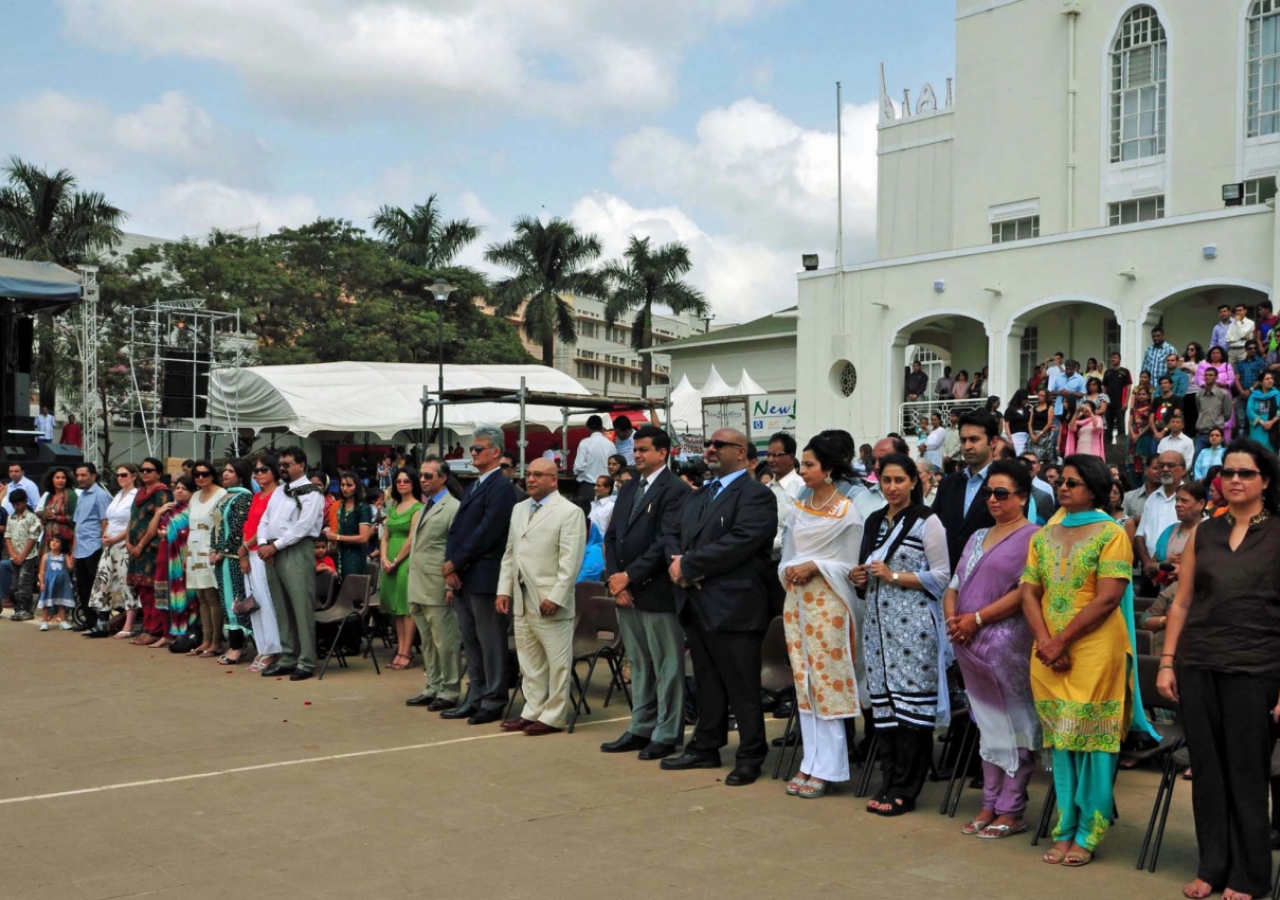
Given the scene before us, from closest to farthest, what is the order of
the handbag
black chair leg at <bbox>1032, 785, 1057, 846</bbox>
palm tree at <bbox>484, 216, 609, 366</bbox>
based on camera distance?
black chair leg at <bbox>1032, 785, 1057, 846</bbox> < the handbag < palm tree at <bbox>484, 216, 609, 366</bbox>

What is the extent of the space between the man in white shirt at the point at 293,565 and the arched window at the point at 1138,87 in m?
19.2

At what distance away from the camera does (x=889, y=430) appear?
25344mm

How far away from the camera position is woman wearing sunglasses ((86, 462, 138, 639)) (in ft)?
44.8

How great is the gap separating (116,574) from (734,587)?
29.8 ft

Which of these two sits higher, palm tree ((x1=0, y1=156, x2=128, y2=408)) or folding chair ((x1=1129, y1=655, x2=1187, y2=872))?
palm tree ((x1=0, y1=156, x2=128, y2=408))

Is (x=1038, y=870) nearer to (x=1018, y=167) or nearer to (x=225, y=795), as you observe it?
(x=225, y=795)

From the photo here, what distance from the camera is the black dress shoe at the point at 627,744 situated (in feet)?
25.9

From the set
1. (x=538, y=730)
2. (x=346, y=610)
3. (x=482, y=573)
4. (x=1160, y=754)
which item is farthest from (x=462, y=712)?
(x=1160, y=754)

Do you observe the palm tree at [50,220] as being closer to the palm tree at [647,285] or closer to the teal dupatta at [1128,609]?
the palm tree at [647,285]

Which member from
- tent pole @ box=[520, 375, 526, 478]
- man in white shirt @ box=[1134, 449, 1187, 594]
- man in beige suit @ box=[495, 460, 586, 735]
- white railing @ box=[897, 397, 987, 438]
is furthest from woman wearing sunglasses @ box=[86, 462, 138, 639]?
white railing @ box=[897, 397, 987, 438]

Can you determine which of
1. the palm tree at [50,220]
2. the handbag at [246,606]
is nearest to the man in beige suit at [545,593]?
the handbag at [246,606]

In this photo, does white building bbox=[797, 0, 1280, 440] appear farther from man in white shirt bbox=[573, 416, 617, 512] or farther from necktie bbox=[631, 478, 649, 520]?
necktie bbox=[631, 478, 649, 520]

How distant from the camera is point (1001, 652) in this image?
231 inches

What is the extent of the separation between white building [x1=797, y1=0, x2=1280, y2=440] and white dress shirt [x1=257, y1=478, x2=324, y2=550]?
49.8 feet
